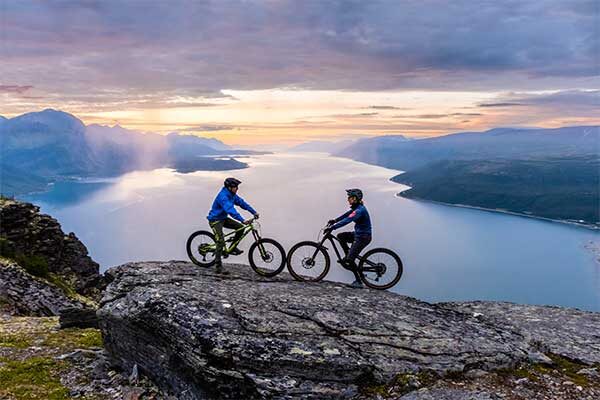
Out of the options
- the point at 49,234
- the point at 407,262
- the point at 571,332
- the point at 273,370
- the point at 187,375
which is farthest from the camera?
the point at 407,262

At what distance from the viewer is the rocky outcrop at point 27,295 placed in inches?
985

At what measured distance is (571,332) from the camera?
1477 cm

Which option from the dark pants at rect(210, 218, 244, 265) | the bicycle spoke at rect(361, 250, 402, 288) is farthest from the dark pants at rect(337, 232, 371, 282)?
the dark pants at rect(210, 218, 244, 265)

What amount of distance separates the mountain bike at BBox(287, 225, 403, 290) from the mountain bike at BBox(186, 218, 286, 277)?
0.62 metres

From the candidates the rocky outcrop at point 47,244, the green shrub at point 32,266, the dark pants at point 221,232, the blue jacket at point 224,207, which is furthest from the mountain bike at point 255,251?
the rocky outcrop at point 47,244

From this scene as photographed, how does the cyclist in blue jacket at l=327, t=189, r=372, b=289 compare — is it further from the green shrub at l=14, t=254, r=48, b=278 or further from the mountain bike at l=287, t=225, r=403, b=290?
the green shrub at l=14, t=254, r=48, b=278

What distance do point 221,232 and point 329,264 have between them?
4.51m

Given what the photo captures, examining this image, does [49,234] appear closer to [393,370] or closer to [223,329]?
[223,329]

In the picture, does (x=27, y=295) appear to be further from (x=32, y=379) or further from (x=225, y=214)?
(x=225, y=214)

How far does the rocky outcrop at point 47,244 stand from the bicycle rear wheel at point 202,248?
23.8 metres

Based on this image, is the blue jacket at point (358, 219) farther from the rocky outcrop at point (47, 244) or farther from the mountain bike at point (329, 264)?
the rocky outcrop at point (47, 244)

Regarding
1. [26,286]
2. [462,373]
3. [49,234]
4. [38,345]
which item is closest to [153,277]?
[38,345]

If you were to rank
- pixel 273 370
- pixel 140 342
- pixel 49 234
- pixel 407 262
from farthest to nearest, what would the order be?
pixel 407 262 < pixel 49 234 < pixel 140 342 < pixel 273 370

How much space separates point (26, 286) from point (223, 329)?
22.9m
